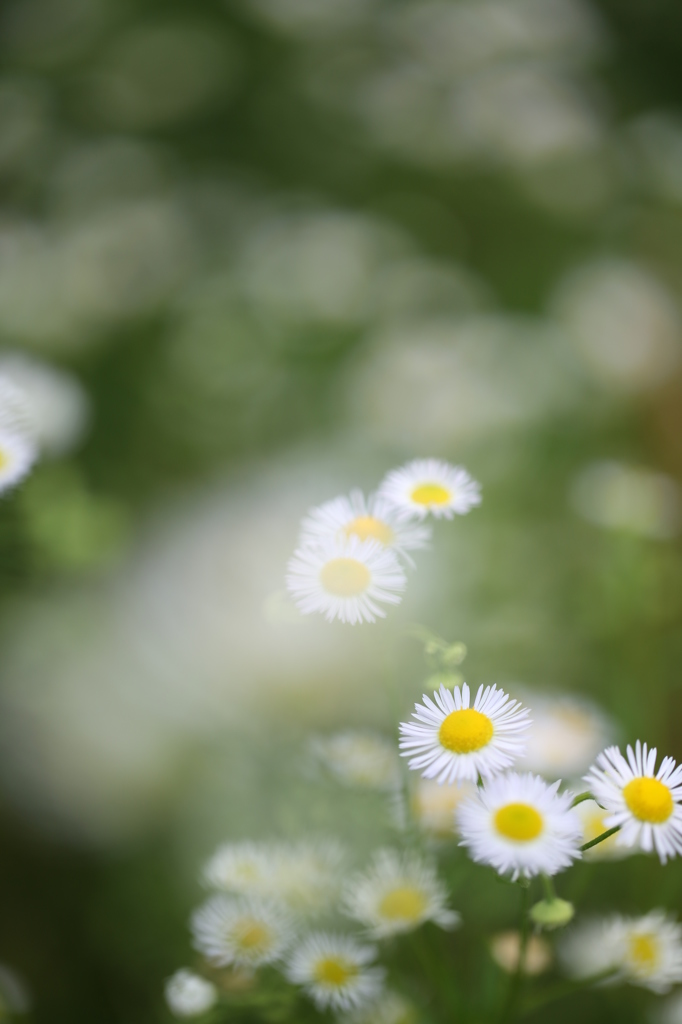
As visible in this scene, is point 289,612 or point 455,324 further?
point 455,324

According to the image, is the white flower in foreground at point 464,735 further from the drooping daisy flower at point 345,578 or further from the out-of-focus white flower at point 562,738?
the out-of-focus white flower at point 562,738

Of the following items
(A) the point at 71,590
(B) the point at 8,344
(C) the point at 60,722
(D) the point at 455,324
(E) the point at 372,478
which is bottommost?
(C) the point at 60,722

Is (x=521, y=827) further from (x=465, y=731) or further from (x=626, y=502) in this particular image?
(x=626, y=502)

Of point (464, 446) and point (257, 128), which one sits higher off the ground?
point (257, 128)

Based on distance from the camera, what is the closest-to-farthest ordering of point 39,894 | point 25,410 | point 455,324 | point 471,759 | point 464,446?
point 471,759, point 25,410, point 39,894, point 464,446, point 455,324

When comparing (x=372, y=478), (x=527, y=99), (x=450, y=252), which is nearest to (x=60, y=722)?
(x=372, y=478)

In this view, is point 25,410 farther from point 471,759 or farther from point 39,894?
point 39,894

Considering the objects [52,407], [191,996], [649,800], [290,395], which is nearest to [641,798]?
[649,800]
